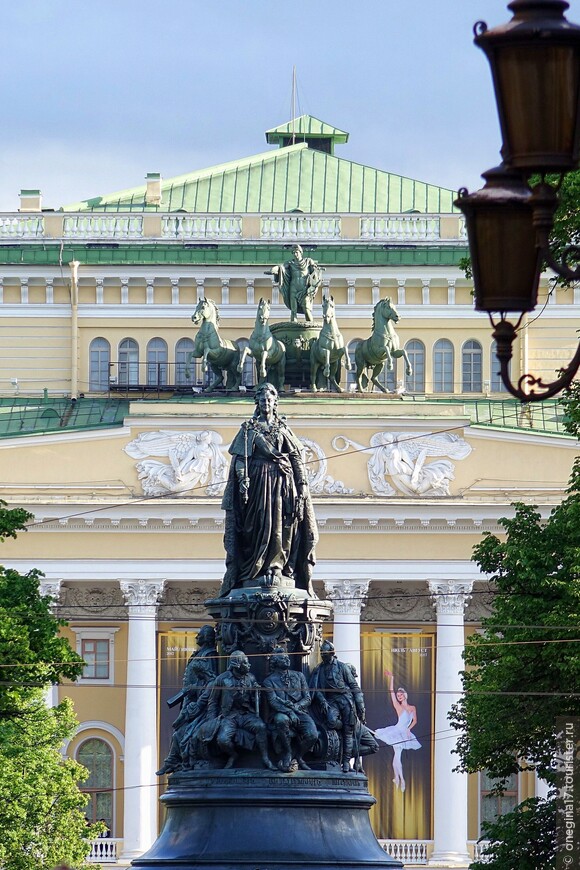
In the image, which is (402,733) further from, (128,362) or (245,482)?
(245,482)

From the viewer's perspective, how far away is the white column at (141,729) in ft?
257

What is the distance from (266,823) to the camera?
86.4 ft

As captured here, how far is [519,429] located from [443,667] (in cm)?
702

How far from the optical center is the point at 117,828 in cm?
7906

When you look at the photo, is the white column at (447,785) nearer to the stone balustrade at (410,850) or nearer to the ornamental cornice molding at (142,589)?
the stone balustrade at (410,850)

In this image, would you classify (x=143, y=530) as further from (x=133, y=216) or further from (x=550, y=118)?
(x=550, y=118)

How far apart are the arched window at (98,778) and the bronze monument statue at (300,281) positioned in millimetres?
13836

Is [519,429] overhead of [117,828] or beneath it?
overhead

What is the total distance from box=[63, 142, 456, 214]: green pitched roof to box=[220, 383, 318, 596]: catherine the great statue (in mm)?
65778

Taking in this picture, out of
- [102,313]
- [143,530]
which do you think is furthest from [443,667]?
[102,313]

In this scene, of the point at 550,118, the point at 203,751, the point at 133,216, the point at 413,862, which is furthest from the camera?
the point at 133,216

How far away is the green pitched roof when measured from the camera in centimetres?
9512

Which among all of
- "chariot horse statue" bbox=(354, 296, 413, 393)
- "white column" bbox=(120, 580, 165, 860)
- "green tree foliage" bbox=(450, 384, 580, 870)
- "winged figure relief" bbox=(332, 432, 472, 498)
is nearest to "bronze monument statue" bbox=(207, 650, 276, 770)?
"green tree foliage" bbox=(450, 384, 580, 870)

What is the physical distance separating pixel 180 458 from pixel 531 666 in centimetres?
3773
